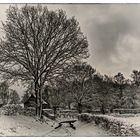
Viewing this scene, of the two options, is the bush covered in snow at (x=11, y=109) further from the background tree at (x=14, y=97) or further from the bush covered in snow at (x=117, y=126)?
the bush covered in snow at (x=117, y=126)

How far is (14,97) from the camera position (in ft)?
56.2

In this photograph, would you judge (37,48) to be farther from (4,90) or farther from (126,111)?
(126,111)

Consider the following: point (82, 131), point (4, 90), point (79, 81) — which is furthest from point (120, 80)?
point (4, 90)

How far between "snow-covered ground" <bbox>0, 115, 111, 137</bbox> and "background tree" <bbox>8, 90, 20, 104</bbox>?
65 centimetres

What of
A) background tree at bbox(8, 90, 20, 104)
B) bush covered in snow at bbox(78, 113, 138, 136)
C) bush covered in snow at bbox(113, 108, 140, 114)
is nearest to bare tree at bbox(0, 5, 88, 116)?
background tree at bbox(8, 90, 20, 104)

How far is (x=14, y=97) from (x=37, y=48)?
1801 mm

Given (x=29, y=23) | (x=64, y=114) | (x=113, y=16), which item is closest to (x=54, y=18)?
(x=29, y=23)

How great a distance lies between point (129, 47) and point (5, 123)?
15.4 feet

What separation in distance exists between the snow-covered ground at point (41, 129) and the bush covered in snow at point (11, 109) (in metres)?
0.36

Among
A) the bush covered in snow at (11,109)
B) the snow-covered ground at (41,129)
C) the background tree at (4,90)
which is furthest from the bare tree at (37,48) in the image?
the snow-covered ground at (41,129)

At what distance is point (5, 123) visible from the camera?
656 inches

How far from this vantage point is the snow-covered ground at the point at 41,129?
53.3 ft

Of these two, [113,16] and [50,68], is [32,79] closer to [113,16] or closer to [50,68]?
[50,68]

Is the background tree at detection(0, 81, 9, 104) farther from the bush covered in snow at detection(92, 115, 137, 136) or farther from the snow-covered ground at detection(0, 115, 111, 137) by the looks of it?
the bush covered in snow at detection(92, 115, 137, 136)
